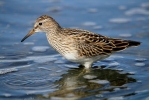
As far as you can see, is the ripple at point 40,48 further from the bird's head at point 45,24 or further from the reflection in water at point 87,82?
the reflection in water at point 87,82

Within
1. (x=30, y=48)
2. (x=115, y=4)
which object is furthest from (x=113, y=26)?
(x=30, y=48)

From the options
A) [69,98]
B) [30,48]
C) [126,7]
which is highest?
[126,7]

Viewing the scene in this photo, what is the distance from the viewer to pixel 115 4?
13336 millimetres

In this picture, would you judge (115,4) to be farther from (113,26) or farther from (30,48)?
(30,48)

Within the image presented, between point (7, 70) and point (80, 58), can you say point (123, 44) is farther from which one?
point (7, 70)

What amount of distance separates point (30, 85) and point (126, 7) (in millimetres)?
5552

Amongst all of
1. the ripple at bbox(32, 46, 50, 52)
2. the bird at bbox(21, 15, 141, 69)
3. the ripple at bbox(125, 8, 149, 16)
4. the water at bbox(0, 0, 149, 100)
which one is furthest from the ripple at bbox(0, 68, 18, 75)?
the ripple at bbox(125, 8, 149, 16)

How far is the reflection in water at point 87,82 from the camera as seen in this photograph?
8.35 metres

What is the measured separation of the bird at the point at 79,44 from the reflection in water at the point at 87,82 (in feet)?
0.96

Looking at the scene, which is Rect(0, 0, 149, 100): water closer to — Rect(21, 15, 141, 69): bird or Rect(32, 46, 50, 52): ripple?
Rect(32, 46, 50, 52): ripple

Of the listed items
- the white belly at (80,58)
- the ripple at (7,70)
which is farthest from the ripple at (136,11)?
the ripple at (7,70)

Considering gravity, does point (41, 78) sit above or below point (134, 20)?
below

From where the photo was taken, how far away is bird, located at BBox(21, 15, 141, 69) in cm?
938

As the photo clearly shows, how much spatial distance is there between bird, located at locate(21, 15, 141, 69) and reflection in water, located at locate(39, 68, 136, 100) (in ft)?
0.96
